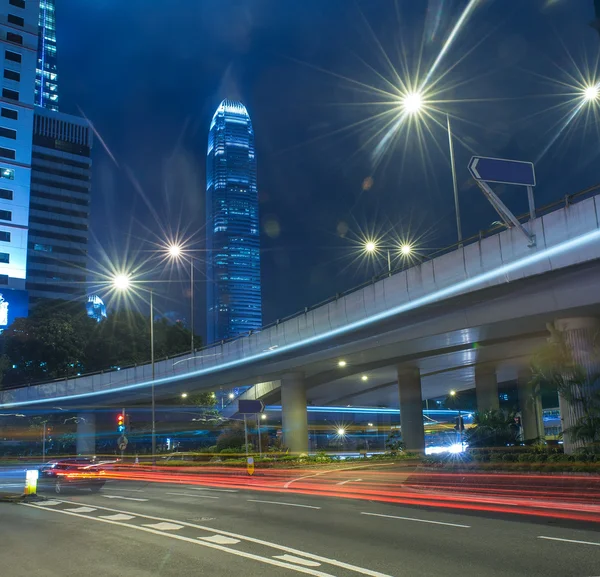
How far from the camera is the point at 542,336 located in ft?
114

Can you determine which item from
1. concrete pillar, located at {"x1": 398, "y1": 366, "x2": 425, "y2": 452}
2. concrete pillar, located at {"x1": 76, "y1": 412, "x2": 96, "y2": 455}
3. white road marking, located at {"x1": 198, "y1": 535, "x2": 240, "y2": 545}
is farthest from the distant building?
white road marking, located at {"x1": 198, "y1": 535, "x2": 240, "y2": 545}

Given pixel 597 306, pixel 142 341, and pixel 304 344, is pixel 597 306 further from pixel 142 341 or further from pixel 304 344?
pixel 142 341

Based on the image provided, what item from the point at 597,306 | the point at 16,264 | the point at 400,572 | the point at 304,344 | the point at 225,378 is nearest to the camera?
the point at 400,572

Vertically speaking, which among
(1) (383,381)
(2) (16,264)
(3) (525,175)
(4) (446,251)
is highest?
(2) (16,264)

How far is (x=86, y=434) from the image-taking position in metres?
65.1

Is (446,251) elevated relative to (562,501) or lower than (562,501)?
elevated

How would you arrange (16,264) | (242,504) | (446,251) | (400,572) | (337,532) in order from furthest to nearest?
(16,264), (446,251), (242,504), (337,532), (400,572)

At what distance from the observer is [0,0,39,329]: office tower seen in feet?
362

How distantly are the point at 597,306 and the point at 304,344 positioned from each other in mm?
17600

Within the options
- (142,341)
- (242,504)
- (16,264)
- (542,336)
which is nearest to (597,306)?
(542,336)

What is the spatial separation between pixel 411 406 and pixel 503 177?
89.8 feet

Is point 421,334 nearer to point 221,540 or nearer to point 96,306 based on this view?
point 221,540

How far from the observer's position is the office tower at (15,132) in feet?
362

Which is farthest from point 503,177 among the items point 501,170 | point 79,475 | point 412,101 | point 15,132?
point 15,132
